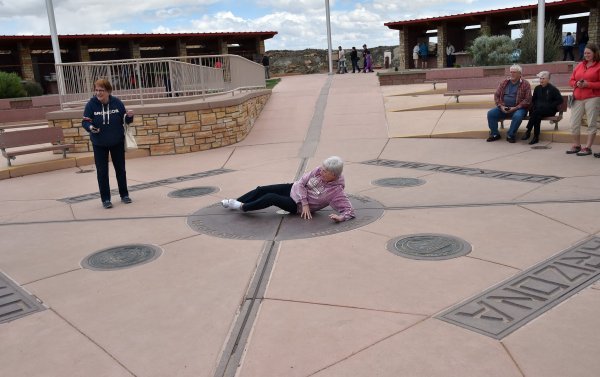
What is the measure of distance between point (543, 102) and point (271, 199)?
20.6 ft

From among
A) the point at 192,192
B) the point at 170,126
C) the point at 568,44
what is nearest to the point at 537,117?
the point at 192,192

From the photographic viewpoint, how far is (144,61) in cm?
1167

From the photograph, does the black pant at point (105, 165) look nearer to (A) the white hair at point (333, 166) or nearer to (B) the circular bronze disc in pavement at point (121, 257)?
(B) the circular bronze disc in pavement at point (121, 257)

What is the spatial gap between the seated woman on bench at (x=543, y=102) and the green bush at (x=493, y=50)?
11.4 m

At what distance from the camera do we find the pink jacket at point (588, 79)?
26.9ft

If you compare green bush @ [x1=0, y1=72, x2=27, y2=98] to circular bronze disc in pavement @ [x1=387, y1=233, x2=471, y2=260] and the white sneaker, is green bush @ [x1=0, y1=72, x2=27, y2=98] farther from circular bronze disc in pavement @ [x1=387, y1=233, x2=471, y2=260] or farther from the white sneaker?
circular bronze disc in pavement @ [x1=387, y1=233, x2=471, y2=260]

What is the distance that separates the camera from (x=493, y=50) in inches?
821

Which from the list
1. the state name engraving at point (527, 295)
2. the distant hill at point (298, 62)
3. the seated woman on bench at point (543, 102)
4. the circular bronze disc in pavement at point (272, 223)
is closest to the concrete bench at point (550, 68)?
the seated woman on bench at point (543, 102)

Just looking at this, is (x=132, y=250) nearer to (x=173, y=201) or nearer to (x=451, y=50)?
(x=173, y=201)

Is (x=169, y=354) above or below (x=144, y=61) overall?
below

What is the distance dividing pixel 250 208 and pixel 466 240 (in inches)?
98.7

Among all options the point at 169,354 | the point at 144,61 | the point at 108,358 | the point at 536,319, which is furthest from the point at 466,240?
the point at 144,61

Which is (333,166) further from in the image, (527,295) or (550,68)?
(550,68)

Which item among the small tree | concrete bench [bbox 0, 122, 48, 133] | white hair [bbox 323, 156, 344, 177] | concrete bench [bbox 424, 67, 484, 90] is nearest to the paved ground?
white hair [bbox 323, 156, 344, 177]
